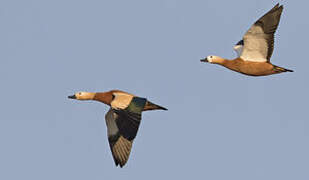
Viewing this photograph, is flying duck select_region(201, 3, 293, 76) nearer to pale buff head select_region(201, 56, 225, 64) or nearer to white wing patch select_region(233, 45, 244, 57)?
pale buff head select_region(201, 56, 225, 64)

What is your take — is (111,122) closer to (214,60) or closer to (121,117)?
(121,117)

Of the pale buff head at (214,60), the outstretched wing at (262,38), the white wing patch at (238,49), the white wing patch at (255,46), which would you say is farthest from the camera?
the white wing patch at (238,49)

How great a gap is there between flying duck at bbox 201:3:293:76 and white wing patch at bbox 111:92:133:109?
4.03 meters

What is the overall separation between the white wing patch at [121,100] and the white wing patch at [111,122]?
2.99 ft

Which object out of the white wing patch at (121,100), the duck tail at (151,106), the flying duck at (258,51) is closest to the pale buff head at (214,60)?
the flying duck at (258,51)

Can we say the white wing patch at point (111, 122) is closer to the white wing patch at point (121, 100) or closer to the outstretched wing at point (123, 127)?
the outstretched wing at point (123, 127)

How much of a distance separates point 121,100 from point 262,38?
5.23 meters

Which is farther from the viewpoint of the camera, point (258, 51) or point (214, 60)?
point (214, 60)

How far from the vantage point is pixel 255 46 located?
28.2 metres

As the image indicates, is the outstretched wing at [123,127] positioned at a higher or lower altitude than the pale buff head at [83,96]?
lower

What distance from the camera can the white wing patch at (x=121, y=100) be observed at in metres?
25.2

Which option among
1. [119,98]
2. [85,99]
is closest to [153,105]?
[119,98]

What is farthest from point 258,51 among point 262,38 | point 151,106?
point 151,106

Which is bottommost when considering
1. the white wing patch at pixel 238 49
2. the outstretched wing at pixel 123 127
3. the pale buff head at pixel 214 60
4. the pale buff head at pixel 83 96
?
the outstretched wing at pixel 123 127
